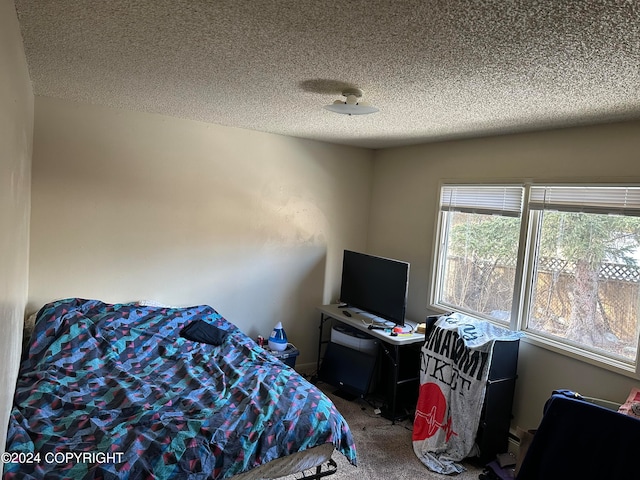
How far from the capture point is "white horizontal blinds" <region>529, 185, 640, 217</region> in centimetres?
261

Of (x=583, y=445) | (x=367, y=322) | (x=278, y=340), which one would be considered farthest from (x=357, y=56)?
(x=278, y=340)

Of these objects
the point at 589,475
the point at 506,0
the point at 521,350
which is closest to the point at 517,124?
the point at 521,350

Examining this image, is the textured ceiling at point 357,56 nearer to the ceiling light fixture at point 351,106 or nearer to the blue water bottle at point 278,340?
the ceiling light fixture at point 351,106

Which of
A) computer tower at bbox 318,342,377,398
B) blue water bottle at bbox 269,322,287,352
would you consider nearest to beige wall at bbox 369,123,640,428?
computer tower at bbox 318,342,377,398

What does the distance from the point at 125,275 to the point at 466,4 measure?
3.08 m

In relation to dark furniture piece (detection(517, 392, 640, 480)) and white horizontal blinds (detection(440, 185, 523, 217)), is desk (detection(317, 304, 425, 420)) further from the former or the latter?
dark furniture piece (detection(517, 392, 640, 480))

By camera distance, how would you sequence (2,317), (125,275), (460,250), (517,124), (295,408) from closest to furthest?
1. (2,317)
2. (295,408)
3. (517,124)
4. (125,275)
5. (460,250)

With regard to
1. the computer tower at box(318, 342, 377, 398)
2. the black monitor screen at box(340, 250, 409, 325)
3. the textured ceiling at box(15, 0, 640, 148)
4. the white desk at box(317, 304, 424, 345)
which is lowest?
the computer tower at box(318, 342, 377, 398)

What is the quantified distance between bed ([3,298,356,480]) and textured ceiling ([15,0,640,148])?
1642 mm

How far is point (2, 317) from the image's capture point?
1419mm

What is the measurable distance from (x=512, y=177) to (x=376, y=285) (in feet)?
4.69

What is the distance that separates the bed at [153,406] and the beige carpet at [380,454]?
46 centimetres

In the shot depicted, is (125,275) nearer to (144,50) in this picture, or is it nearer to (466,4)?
(144,50)

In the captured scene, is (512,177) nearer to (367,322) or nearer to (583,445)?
(367,322)
